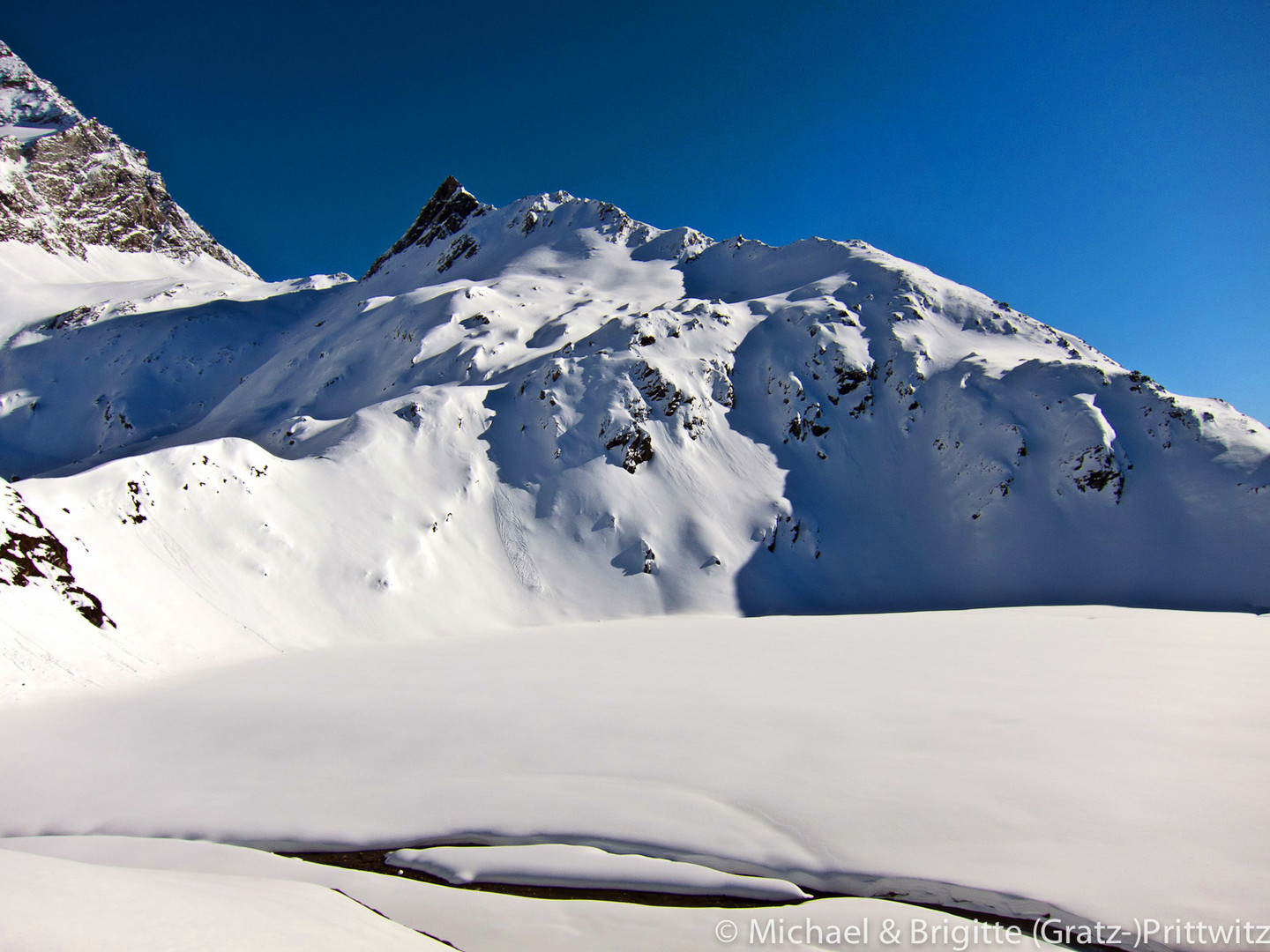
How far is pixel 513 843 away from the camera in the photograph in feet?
23.0

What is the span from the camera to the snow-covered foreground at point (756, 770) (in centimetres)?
614

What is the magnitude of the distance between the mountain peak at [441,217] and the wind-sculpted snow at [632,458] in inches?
1142

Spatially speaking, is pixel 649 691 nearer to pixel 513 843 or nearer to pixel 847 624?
pixel 513 843

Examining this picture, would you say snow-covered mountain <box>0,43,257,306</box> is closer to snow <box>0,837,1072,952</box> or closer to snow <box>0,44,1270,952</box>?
snow <box>0,44,1270,952</box>

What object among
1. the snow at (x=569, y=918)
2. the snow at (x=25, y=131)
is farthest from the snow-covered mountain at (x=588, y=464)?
the snow at (x=25, y=131)

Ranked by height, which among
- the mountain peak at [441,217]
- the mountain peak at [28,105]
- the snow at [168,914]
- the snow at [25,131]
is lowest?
the snow at [168,914]

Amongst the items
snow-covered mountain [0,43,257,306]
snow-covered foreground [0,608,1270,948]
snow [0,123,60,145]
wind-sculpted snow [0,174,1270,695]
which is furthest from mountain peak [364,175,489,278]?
snow-covered foreground [0,608,1270,948]

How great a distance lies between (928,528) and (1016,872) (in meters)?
38.8

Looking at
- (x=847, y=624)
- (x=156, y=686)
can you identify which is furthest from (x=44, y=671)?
(x=847, y=624)

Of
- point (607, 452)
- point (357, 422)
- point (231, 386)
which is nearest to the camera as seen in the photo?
point (357, 422)

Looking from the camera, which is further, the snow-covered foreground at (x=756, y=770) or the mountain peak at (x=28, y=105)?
the mountain peak at (x=28, y=105)

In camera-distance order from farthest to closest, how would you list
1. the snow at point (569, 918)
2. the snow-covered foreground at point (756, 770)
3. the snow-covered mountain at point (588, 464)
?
the snow-covered mountain at point (588, 464)
the snow-covered foreground at point (756, 770)
the snow at point (569, 918)

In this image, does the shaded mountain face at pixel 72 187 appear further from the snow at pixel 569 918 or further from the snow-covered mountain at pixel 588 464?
the snow at pixel 569 918

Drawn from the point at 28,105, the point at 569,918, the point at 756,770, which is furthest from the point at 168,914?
the point at 28,105
